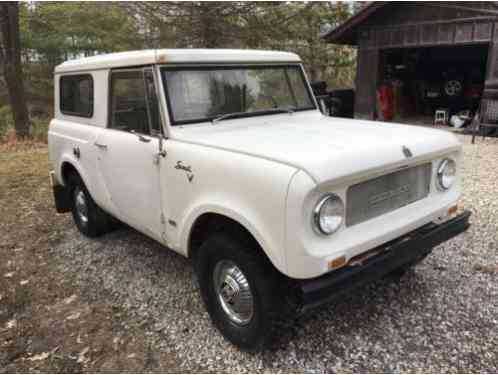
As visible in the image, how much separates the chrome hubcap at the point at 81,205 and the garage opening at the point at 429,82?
399 inches

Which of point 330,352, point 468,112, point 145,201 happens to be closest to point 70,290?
point 145,201

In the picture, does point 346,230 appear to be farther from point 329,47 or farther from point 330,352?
point 329,47

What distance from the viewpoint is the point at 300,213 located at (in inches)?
82.6

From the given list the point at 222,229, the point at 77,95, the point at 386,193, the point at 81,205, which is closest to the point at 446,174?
the point at 386,193

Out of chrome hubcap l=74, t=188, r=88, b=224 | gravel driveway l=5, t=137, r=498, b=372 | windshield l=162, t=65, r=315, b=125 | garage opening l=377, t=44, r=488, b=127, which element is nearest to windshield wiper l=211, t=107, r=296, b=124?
windshield l=162, t=65, r=315, b=125

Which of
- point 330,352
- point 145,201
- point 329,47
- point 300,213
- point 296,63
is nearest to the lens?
point 300,213

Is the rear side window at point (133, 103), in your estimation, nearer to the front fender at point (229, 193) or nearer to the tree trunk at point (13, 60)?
the front fender at point (229, 193)

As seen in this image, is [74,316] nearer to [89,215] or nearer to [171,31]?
[89,215]

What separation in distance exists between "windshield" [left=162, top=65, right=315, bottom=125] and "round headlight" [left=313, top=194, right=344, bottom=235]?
1338mm

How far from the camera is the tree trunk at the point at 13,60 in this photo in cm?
1202

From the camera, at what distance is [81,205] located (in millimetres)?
4746

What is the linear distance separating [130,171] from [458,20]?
1002cm

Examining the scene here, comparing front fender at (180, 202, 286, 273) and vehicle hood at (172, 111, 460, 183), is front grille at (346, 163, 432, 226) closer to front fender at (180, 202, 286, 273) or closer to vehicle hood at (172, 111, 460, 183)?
vehicle hood at (172, 111, 460, 183)

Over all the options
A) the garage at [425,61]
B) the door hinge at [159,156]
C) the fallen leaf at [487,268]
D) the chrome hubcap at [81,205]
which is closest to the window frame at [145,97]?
the door hinge at [159,156]
